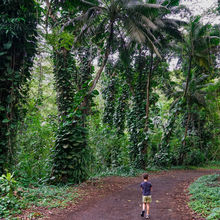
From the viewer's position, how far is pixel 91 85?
25.7 ft

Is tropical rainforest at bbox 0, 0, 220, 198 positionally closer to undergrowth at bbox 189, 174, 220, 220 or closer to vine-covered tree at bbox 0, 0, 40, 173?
vine-covered tree at bbox 0, 0, 40, 173

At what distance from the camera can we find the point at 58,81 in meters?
8.86

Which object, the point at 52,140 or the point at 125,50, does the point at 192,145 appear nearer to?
the point at 125,50

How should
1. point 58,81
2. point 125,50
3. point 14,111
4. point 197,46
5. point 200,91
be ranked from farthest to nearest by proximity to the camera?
1. point 200,91
2. point 197,46
3. point 125,50
4. point 58,81
5. point 14,111

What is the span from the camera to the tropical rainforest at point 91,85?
541cm

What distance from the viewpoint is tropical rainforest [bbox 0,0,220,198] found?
5.41m

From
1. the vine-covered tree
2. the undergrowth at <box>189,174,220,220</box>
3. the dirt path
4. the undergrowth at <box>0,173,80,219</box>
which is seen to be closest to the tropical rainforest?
the vine-covered tree

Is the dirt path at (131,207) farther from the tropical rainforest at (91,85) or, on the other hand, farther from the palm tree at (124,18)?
the palm tree at (124,18)

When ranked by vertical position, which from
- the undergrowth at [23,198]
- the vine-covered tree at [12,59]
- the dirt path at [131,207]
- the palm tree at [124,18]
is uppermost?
the palm tree at [124,18]

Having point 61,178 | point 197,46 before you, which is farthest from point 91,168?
point 197,46

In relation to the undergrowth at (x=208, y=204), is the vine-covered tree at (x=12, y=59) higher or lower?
higher

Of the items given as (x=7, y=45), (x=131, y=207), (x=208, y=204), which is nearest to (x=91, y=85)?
(x=7, y=45)


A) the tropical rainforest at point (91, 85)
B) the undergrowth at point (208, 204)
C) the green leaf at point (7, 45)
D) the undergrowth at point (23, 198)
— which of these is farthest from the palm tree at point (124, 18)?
the undergrowth at point (208, 204)

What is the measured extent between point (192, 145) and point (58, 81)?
11.8m
